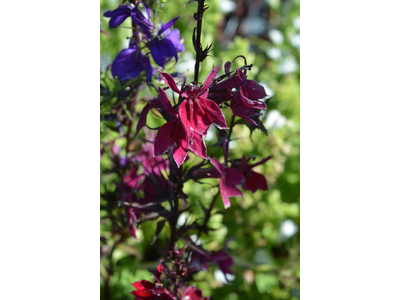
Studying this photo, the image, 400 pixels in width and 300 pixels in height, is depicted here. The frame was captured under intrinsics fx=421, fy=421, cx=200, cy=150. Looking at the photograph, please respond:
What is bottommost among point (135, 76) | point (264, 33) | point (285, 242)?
point (285, 242)

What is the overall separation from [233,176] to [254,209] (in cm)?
90

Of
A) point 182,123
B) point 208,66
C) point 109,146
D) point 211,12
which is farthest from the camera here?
point 211,12

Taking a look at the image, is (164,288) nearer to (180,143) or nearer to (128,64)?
(180,143)

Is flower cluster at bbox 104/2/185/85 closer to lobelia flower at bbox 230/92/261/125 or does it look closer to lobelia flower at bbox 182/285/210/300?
lobelia flower at bbox 230/92/261/125

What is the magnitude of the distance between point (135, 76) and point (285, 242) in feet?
3.88

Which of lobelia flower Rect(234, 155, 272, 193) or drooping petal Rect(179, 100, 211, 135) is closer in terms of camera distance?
drooping petal Rect(179, 100, 211, 135)

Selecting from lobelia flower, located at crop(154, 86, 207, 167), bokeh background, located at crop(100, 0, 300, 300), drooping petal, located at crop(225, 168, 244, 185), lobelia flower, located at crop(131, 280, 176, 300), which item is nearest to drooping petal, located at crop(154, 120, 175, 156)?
lobelia flower, located at crop(154, 86, 207, 167)

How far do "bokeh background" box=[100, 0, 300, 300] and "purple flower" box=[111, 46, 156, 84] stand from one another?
242 mm

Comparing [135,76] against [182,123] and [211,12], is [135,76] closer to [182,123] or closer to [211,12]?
[182,123]

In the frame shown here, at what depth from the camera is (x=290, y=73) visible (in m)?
2.38

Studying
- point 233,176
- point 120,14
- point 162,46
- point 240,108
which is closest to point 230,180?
point 233,176

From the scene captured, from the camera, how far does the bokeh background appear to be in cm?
155

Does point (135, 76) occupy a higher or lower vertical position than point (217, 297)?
higher

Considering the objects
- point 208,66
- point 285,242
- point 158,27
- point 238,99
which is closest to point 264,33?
point 208,66
